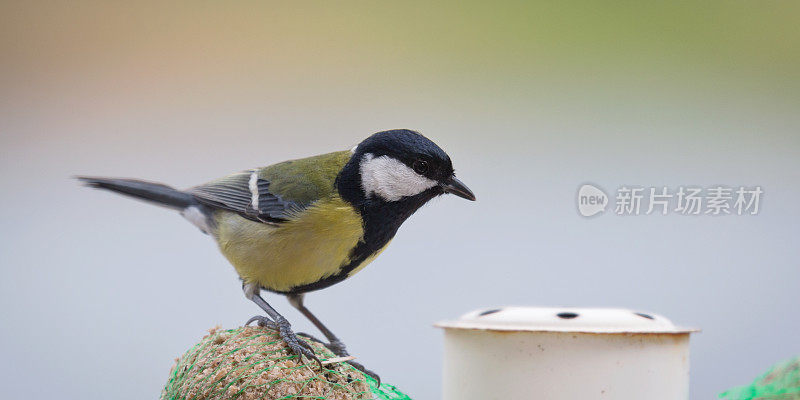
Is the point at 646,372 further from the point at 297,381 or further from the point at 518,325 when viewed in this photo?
the point at 297,381

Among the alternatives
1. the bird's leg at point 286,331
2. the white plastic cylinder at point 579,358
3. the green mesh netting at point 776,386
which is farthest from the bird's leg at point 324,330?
the green mesh netting at point 776,386

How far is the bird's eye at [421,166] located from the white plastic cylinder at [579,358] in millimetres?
309

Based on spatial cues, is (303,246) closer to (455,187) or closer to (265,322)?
(265,322)

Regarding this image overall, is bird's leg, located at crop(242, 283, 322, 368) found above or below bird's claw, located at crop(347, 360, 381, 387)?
above

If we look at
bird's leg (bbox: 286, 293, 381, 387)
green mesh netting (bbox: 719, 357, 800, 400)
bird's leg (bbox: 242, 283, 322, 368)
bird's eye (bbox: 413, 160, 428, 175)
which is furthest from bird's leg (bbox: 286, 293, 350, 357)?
green mesh netting (bbox: 719, 357, 800, 400)

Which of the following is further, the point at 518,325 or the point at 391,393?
the point at 391,393

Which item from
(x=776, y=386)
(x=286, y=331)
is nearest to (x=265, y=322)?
(x=286, y=331)

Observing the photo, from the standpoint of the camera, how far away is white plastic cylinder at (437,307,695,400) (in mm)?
1242

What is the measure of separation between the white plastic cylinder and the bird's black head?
27cm

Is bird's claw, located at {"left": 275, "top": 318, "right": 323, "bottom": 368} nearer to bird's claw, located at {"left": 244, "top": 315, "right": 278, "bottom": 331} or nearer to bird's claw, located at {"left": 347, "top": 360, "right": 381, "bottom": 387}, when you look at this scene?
bird's claw, located at {"left": 244, "top": 315, "right": 278, "bottom": 331}

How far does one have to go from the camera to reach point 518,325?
1293mm

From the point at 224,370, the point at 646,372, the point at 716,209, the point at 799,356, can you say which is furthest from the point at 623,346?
the point at 716,209

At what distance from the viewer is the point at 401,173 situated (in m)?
1.29

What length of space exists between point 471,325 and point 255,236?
459 mm
